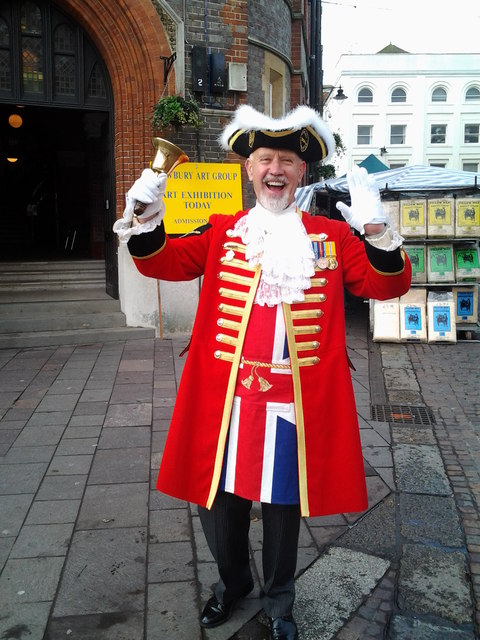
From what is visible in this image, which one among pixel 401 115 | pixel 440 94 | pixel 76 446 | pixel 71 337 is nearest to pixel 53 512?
pixel 76 446

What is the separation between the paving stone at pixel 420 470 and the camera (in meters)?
3.91

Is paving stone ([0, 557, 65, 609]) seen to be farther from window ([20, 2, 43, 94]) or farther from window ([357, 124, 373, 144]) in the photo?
window ([357, 124, 373, 144])

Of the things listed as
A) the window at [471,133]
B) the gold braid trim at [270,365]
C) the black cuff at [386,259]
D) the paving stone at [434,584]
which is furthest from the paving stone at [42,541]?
the window at [471,133]

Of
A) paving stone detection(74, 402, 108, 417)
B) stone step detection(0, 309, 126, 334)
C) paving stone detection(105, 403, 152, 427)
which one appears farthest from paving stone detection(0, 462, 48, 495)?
stone step detection(0, 309, 126, 334)

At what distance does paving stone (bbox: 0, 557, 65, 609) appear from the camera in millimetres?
2795

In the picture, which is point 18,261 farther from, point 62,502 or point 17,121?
point 62,502

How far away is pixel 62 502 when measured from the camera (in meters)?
3.71

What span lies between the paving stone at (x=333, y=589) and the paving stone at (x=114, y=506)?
3.38 feet

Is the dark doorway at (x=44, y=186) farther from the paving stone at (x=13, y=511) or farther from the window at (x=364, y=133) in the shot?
the window at (x=364, y=133)

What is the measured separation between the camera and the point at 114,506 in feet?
12.0

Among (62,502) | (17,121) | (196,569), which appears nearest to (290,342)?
(196,569)

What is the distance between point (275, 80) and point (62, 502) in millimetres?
9049

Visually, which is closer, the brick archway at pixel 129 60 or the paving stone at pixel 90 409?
the paving stone at pixel 90 409

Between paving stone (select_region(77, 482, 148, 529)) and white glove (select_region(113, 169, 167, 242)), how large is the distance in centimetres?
187
